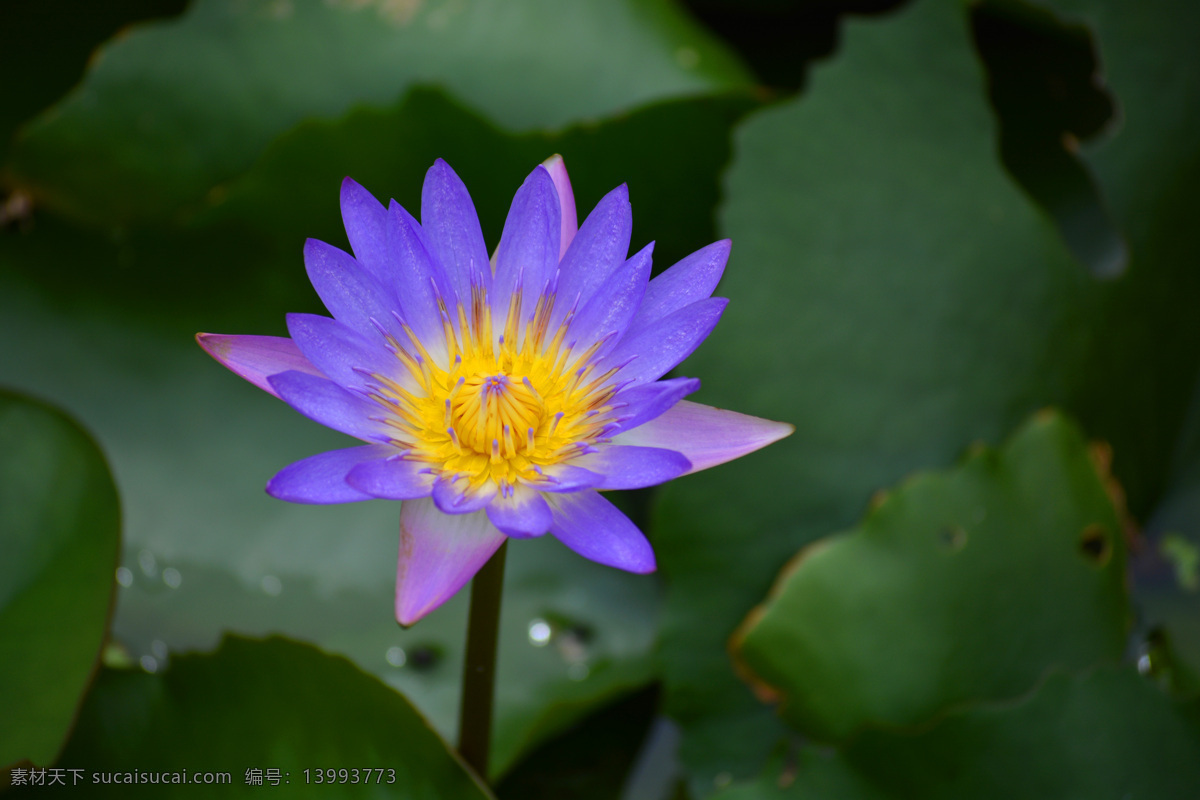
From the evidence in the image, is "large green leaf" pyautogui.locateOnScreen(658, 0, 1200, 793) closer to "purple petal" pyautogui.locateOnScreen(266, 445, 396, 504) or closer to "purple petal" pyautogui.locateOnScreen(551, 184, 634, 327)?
"purple petal" pyautogui.locateOnScreen(551, 184, 634, 327)

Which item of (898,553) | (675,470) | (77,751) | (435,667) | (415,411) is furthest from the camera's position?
(435,667)

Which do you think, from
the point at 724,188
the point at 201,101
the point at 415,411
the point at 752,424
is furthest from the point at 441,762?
the point at 201,101

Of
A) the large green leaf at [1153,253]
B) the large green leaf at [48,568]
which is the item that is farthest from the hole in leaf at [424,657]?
the large green leaf at [1153,253]

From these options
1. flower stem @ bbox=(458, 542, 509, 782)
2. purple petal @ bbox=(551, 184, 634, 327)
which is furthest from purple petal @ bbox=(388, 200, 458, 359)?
flower stem @ bbox=(458, 542, 509, 782)

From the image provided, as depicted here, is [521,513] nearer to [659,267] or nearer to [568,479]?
[568,479]

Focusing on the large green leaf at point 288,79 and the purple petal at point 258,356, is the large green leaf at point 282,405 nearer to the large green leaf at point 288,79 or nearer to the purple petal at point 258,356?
the large green leaf at point 288,79

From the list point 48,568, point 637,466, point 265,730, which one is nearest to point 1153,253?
point 637,466

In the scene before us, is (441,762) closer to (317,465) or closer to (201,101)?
(317,465)
